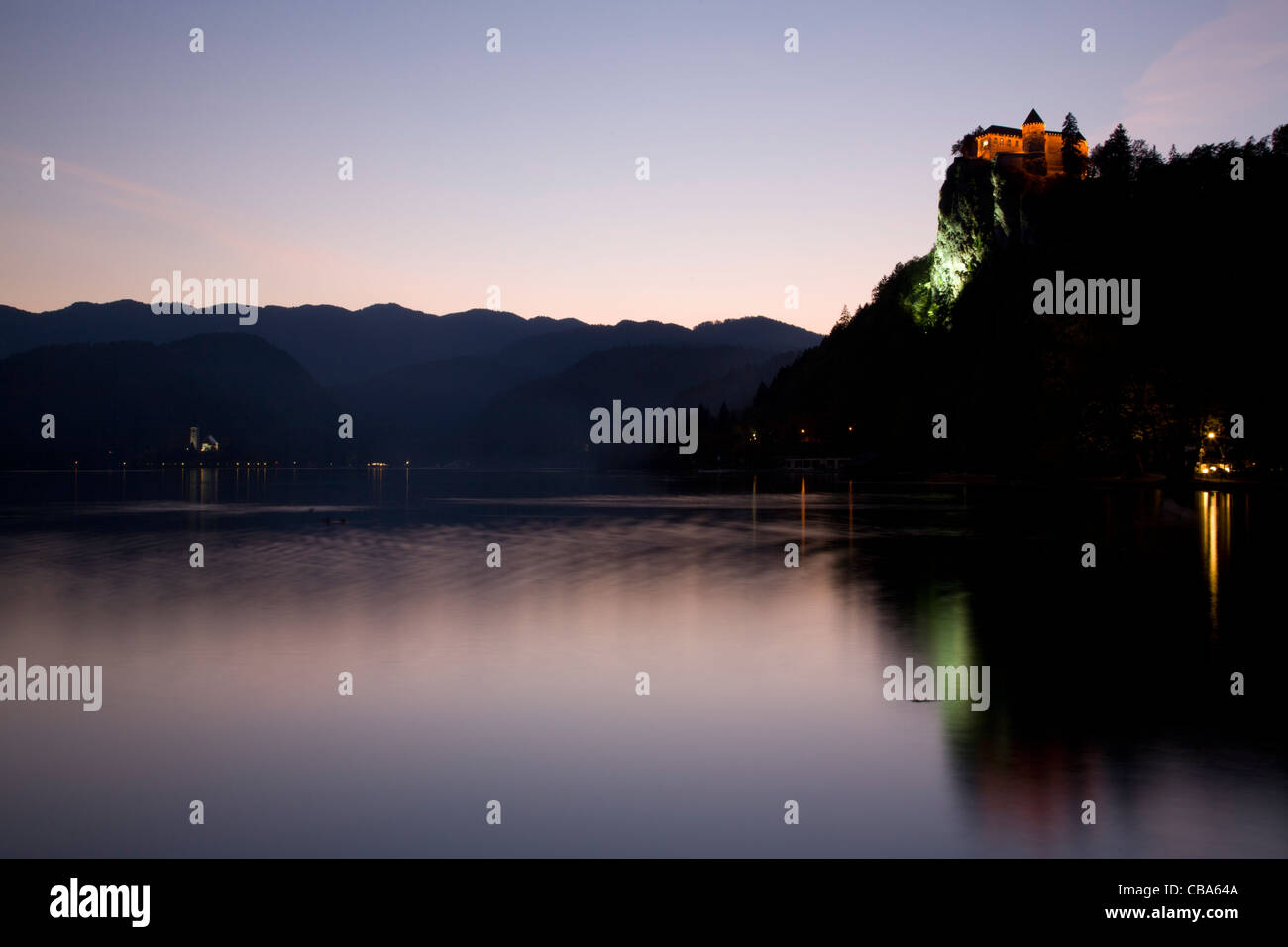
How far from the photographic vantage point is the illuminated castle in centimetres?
17275

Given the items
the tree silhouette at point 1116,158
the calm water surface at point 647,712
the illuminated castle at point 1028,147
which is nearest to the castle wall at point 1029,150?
the illuminated castle at point 1028,147

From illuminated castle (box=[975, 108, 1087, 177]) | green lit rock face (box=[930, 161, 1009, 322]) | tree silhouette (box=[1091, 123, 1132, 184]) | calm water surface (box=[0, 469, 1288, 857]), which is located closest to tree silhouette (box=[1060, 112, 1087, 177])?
illuminated castle (box=[975, 108, 1087, 177])

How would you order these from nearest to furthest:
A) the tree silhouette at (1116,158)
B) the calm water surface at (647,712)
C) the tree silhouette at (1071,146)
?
the calm water surface at (647,712) → the tree silhouette at (1116,158) → the tree silhouette at (1071,146)

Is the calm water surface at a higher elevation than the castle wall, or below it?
below

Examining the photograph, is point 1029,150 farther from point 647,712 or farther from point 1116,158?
point 647,712

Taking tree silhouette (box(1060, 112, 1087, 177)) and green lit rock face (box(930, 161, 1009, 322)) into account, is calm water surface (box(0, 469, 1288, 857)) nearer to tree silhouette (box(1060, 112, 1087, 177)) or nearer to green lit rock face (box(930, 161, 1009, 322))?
green lit rock face (box(930, 161, 1009, 322))

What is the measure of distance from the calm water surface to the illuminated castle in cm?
16305

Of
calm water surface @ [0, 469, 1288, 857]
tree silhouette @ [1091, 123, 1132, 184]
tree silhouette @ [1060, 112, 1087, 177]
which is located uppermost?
tree silhouette @ [1060, 112, 1087, 177]

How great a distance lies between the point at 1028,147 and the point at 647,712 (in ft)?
616

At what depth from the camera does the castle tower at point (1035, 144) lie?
174 m

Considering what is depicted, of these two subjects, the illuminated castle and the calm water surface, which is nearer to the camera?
the calm water surface

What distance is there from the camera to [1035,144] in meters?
176

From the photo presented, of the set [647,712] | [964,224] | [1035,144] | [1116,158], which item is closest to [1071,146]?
[1035,144]

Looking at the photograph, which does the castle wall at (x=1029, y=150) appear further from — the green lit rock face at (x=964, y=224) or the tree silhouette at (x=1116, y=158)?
the tree silhouette at (x=1116, y=158)
